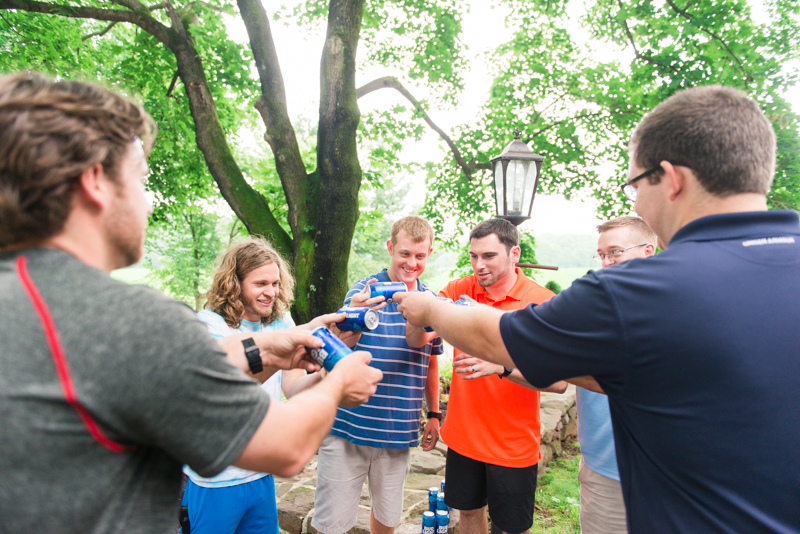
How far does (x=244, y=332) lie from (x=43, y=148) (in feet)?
5.47

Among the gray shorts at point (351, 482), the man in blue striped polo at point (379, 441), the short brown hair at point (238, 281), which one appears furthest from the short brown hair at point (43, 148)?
the gray shorts at point (351, 482)

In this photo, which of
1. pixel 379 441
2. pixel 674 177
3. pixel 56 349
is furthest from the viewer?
pixel 379 441

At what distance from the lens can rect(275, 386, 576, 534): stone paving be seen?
3832 mm

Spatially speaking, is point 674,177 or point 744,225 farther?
point 674,177

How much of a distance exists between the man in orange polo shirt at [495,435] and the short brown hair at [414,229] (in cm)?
50

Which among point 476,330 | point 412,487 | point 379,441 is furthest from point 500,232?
point 412,487

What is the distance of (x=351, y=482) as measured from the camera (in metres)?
3.10

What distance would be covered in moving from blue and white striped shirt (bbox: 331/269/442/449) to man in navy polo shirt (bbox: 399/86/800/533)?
5.68 ft

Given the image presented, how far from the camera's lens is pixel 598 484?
2.71 metres

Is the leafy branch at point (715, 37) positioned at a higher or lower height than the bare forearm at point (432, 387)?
higher

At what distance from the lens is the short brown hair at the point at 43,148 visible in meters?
0.96

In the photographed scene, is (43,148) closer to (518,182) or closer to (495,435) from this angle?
(495,435)

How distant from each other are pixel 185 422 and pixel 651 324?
4.08 feet

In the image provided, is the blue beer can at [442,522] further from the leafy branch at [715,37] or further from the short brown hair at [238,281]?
the leafy branch at [715,37]
